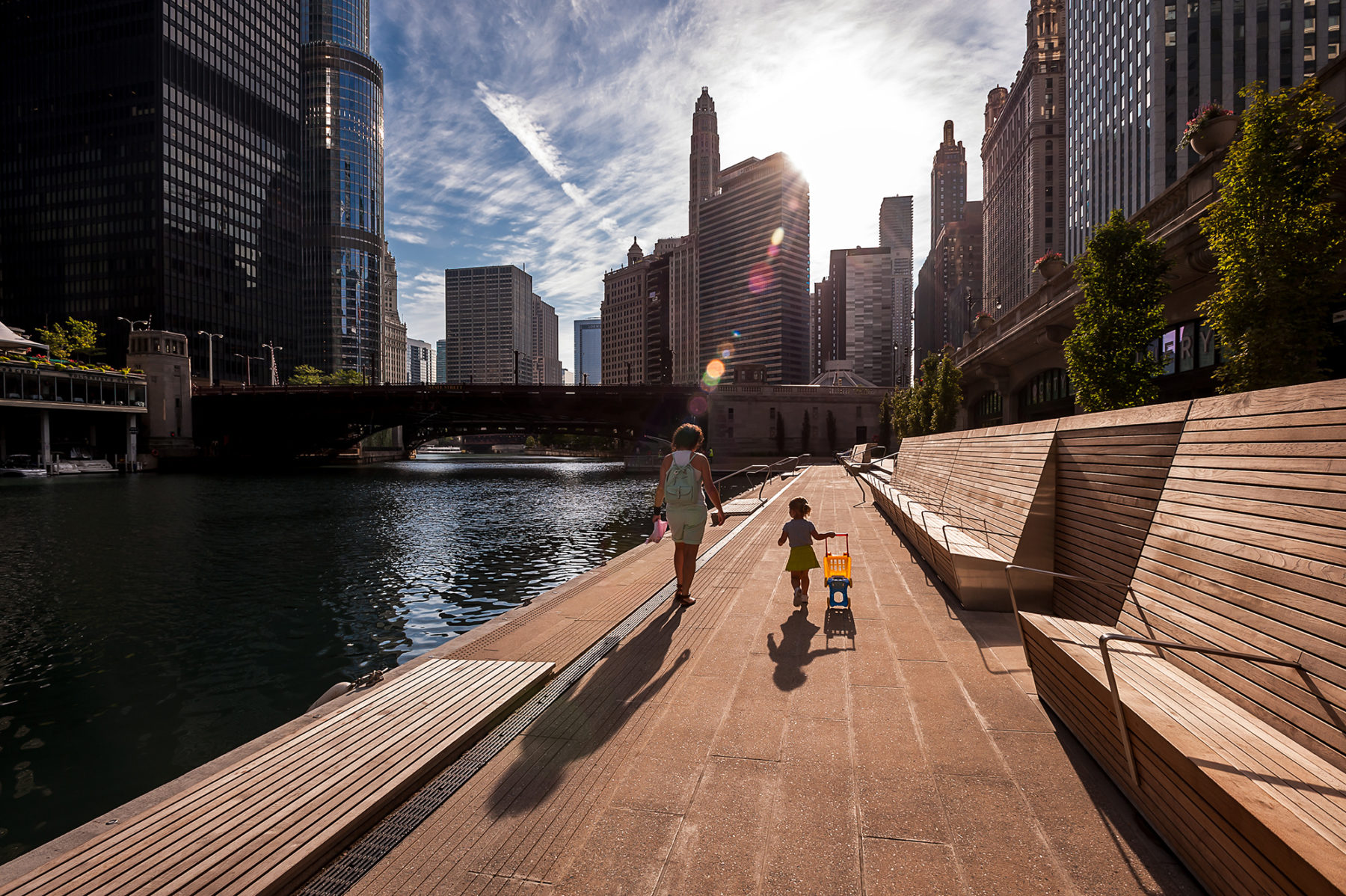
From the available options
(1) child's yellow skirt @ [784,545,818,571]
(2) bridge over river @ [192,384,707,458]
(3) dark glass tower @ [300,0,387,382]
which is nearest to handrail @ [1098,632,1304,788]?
(1) child's yellow skirt @ [784,545,818,571]

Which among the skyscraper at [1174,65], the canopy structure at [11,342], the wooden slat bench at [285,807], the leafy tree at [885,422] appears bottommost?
the wooden slat bench at [285,807]

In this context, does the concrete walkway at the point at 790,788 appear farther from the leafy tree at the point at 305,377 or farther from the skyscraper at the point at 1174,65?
the leafy tree at the point at 305,377

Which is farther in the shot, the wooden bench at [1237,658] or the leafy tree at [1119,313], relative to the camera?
the leafy tree at [1119,313]

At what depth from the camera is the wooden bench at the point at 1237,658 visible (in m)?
2.20

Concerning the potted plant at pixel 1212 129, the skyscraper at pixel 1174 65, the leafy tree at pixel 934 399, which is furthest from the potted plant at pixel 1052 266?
the skyscraper at pixel 1174 65

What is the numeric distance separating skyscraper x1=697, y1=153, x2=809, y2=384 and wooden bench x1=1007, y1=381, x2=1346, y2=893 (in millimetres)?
176196

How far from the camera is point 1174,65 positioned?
67.6 meters

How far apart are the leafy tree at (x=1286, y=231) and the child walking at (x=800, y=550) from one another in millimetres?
9676

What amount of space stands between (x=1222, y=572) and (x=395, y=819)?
473cm

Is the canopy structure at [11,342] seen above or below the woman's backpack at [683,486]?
above

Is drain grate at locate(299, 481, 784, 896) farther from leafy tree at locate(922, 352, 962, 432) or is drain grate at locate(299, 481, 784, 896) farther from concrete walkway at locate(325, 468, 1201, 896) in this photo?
leafy tree at locate(922, 352, 962, 432)

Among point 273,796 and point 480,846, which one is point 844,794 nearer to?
point 480,846

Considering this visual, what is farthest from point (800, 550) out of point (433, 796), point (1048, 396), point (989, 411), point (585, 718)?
point (989, 411)

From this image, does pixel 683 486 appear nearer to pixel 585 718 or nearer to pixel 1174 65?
pixel 585 718
